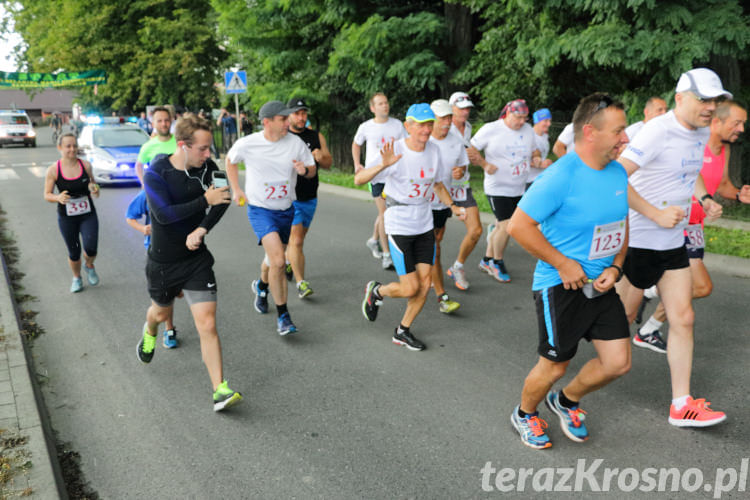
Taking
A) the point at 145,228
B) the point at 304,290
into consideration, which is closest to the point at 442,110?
the point at 304,290

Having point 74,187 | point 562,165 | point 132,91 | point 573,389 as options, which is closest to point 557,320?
point 573,389

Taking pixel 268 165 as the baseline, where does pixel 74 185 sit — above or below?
below

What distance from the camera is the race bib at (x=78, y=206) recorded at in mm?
6965

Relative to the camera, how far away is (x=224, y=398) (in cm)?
420

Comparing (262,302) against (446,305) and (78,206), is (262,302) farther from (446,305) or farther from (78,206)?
(78,206)

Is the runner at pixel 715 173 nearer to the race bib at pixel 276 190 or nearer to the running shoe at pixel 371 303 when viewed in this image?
the running shoe at pixel 371 303

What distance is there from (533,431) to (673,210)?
1524mm

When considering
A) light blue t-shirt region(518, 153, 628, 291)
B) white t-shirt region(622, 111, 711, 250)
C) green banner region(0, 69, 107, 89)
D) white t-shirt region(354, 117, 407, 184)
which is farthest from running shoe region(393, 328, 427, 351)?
green banner region(0, 69, 107, 89)

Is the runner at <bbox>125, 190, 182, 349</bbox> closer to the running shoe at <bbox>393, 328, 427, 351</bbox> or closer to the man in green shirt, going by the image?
the man in green shirt

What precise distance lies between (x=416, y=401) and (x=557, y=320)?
4.35ft

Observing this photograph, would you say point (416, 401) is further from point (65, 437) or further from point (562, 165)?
point (65, 437)

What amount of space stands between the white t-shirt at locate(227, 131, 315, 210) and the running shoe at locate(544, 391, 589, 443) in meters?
3.12

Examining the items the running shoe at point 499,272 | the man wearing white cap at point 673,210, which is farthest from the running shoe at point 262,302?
the man wearing white cap at point 673,210

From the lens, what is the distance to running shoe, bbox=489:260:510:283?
725 cm
